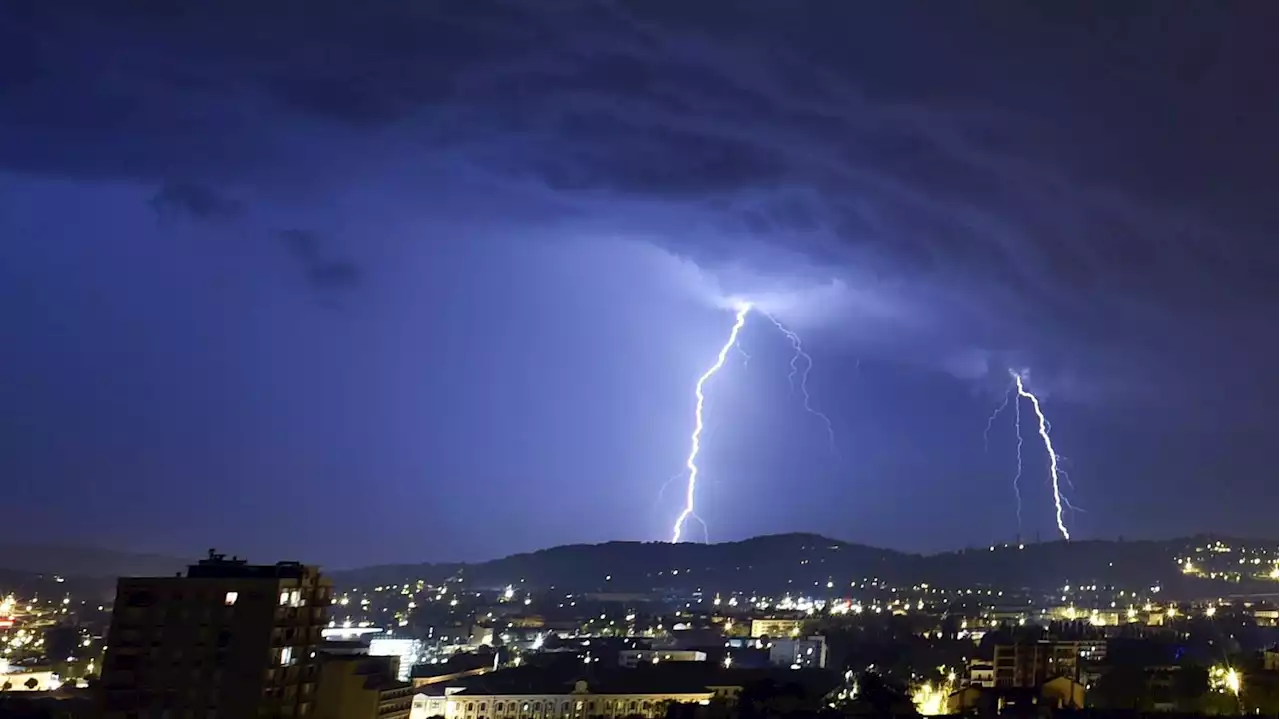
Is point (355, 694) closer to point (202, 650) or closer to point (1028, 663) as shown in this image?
point (202, 650)

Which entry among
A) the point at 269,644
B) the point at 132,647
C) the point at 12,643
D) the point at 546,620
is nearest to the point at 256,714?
the point at 269,644

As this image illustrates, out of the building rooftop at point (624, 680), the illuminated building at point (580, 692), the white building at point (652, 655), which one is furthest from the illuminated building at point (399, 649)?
the white building at point (652, 655)

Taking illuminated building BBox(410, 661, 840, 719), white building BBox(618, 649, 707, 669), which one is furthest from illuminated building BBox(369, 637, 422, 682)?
white building BBox(618, 649, 707, 669)

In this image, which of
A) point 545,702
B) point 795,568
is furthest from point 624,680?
point 795,568

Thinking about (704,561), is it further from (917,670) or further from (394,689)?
(394,689)

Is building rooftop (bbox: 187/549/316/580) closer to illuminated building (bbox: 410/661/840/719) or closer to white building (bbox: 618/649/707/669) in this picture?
illuminated building (bbox: 410/661/840/719)

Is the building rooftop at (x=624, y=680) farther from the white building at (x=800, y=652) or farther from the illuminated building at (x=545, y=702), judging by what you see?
the white building at (x=800, y=652)
